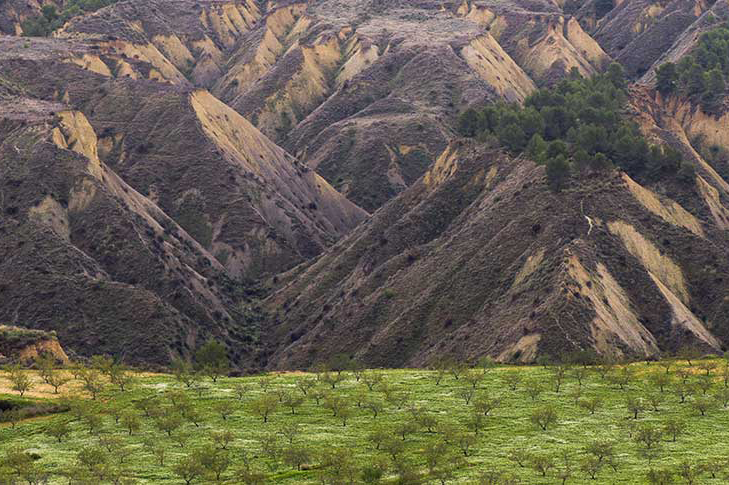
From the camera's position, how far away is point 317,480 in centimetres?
8219

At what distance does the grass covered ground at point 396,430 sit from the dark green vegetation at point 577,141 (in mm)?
50612

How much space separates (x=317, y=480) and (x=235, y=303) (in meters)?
97.3

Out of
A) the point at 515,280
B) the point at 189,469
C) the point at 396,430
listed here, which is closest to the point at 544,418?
the point at 396,430

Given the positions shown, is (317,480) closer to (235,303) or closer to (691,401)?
(691,401)

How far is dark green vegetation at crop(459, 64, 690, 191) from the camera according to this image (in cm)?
15900

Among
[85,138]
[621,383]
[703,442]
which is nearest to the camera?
[703,442]

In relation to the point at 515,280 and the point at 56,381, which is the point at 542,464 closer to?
the point at 56,381

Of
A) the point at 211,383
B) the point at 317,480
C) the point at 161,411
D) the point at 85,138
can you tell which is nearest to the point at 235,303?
the point at 85,138

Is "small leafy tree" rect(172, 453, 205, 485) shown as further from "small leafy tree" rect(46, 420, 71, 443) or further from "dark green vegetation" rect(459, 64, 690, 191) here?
"dark green vegetation" rect(459, 64, 690, 191)

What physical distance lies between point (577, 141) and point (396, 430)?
90.6m

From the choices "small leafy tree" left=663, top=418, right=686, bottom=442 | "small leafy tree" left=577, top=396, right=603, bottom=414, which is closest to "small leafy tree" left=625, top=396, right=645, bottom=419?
Result: "small leafy tree" left=577, top=396, right=603, bottom=414

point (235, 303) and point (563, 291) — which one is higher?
point (563, 291)

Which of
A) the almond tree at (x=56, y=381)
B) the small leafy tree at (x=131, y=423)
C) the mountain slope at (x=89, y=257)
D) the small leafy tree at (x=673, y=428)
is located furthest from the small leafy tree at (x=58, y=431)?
the mountain slope at (x=89, y=257)

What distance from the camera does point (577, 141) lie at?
175 metres
